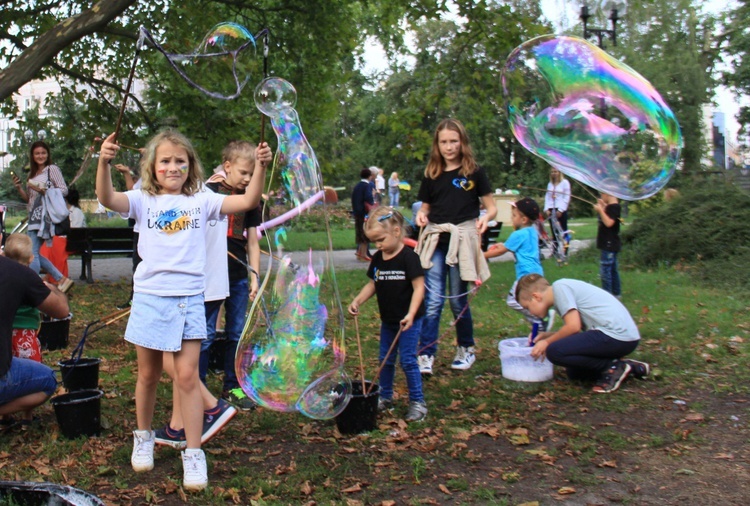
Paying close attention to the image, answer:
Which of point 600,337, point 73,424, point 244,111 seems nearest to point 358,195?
point 244,111

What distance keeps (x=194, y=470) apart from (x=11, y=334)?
1452 millimetres

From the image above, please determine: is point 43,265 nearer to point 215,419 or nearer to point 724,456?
point 215,419

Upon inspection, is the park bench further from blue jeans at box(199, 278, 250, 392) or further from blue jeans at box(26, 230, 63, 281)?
blue jeans at box(199, 278, 250, 392)

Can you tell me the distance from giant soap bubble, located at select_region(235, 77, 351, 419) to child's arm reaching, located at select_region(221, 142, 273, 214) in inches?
17.3

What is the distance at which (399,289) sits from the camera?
490 centimetres

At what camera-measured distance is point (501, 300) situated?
9734 mm

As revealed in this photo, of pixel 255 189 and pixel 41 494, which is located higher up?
pixel 255 189

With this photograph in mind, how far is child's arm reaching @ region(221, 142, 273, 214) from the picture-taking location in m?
3.63

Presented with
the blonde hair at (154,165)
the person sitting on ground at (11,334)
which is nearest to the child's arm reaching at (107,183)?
the blonde hair at (154,165)

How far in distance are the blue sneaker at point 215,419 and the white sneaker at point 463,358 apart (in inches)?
93.0

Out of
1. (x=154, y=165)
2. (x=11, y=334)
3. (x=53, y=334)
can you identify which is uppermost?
(x=154, y=165)

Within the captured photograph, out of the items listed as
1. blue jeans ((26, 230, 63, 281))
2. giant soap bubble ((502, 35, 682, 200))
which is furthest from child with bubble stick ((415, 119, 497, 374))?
blue jeans ((26, 230, 63, 281))

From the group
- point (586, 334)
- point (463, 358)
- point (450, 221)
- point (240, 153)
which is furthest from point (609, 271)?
point (240, 153)

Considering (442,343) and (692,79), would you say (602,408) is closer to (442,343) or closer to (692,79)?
(442,343)
